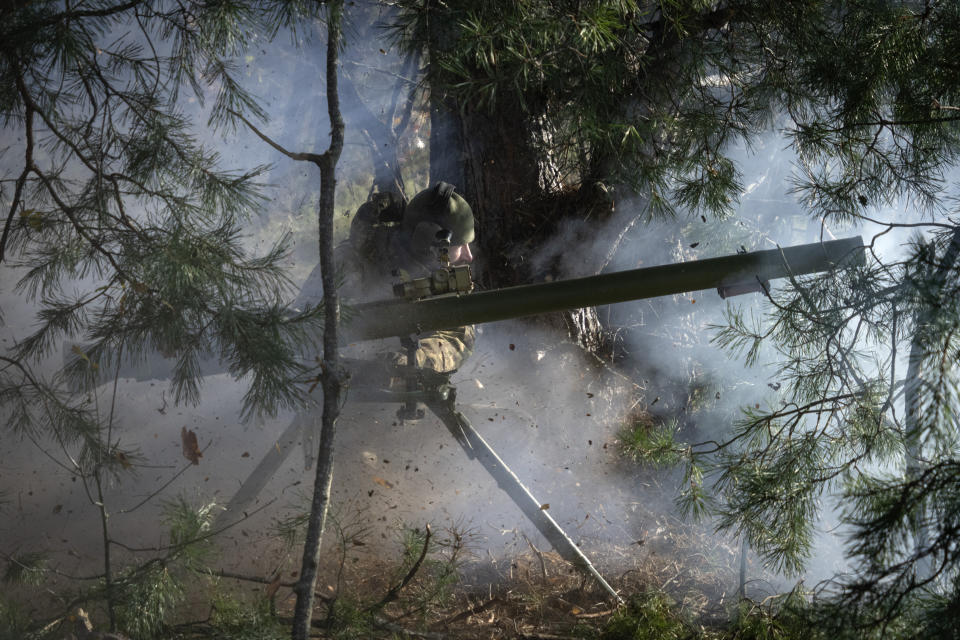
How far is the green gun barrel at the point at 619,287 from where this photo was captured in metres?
2.70

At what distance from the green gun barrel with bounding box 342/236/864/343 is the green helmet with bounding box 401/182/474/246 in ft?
2.12

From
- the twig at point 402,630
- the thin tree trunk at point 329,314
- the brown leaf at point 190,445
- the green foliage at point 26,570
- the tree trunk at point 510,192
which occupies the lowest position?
the twig at point 402,630

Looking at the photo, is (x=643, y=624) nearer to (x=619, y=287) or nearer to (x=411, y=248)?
(x=619, y=287)

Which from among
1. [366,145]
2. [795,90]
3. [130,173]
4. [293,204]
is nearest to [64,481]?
[130,173]

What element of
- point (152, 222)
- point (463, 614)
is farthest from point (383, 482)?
point (152, 222)

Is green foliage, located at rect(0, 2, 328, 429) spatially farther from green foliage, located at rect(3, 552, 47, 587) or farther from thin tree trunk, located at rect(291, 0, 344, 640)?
green foliage, located at rect(3, 552, 47, 587)

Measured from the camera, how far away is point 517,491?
304 centimetres

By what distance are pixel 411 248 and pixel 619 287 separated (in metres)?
1.15

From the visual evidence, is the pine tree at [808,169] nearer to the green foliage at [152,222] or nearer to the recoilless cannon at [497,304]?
the recoilless cannon at [497,304]

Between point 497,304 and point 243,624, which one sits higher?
point 497,304

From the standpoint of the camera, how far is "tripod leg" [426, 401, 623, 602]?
2938mm

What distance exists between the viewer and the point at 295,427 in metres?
3.37

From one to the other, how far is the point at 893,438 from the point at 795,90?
161 centimetres

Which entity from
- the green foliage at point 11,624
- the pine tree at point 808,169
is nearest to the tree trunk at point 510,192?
the pine tree at point 808,169
